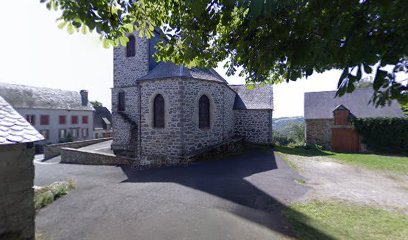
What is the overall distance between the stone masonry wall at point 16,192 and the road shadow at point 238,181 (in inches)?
177

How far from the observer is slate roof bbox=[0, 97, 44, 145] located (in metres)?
4.21

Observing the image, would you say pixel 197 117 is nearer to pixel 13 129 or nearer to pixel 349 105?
pixel 13 129

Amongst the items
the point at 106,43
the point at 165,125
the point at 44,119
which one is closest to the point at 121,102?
the point at 165,125

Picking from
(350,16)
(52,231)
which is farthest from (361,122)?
(52,231)

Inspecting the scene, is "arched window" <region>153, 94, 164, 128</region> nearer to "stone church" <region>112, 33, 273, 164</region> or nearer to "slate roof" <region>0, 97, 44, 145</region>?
"stone church" <region>112, 33, 273, 164</region>

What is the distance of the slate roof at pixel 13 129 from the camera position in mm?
4207

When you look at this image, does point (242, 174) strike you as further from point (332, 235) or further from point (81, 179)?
point (81, 179)

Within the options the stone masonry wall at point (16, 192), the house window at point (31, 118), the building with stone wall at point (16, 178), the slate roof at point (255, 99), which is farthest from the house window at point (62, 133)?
the stone masonry wall at point (16, 192)

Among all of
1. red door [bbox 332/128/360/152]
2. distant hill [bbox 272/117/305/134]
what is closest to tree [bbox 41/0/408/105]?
red door [bbox 332/128/360/152]

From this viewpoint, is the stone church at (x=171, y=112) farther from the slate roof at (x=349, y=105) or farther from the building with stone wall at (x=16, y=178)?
the building with stone wall at (x=16, y=178)

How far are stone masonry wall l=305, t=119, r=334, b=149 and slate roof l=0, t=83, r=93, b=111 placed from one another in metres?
29.2

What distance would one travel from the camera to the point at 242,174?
9.62 meters

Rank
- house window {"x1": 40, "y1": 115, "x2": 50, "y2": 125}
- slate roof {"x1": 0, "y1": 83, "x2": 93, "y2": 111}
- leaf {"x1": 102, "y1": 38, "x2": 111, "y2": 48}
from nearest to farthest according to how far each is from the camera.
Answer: leaf {"x1": 102, "y1": 38, "x2": 111, "y2": 48}
slate roof {"x1": 0, "y1": 83, "x2": 93, "y2": 111}
house window {"x1": 40, "y1": 115, "x2": 50, "y2": 125}

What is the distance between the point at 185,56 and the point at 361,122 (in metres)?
21.1
